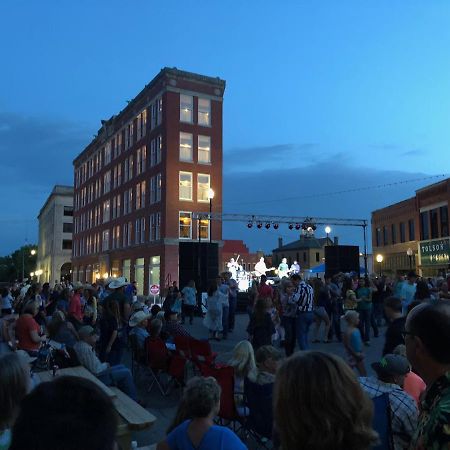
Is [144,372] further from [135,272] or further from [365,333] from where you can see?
[135,272]

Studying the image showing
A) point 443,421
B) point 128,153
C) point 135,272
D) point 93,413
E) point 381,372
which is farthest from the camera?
point 128,153

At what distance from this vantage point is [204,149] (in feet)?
128

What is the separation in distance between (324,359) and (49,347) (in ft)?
24.1

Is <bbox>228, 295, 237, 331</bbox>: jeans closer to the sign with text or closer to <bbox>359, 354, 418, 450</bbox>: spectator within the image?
<bbox>359, 354, 418, 450</bbox>: spectator

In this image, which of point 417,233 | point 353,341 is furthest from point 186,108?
point 353,341

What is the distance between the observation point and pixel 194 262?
25.5 metres

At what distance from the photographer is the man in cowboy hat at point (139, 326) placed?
32.8 feet

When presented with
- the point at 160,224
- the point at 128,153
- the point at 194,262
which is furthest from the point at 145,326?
the point at 128,153

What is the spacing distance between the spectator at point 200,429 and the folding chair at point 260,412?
5.22 ft

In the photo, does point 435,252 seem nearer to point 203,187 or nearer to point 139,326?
point 203,187

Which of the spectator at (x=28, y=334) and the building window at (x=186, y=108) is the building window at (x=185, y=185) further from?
the spectator at (x=28, y=334)

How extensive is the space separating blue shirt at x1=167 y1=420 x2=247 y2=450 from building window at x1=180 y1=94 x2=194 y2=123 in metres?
36.0

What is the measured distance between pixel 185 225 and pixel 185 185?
122 inches

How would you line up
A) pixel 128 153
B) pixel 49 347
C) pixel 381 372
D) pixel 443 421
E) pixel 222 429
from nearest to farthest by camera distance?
pixel 443 421 < pixel 222 429 < pixel 381 372 < pixel 49 347 < pixel 128 153
